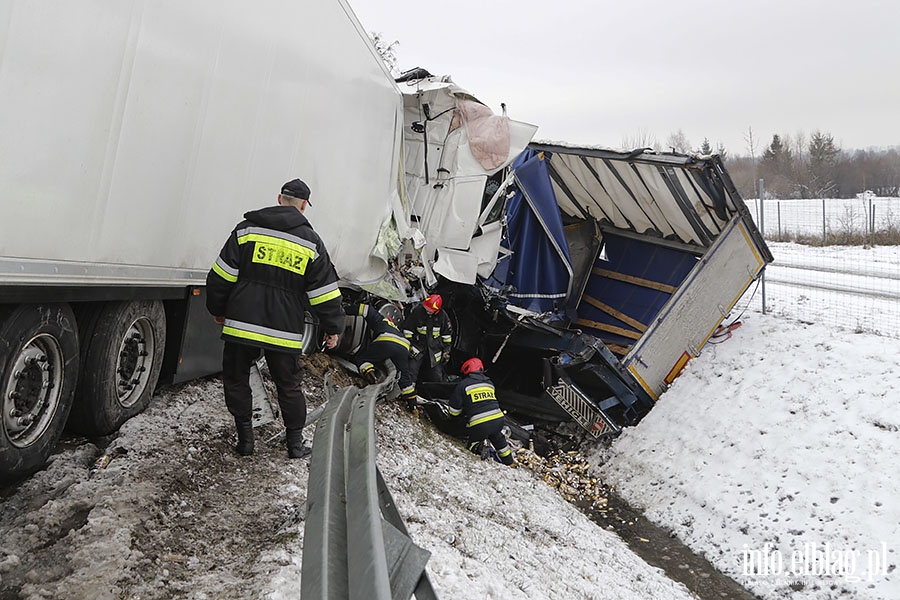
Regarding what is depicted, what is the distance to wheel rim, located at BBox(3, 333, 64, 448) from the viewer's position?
2.68m

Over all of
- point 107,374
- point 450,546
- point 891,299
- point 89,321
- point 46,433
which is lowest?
point 450,546

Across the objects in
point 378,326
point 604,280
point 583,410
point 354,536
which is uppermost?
point 604,280

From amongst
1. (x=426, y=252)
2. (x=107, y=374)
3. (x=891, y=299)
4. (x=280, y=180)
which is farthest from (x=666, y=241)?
(x=107, y=374)

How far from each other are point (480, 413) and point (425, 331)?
4.20ft

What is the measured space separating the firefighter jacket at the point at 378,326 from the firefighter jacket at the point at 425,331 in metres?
0.63

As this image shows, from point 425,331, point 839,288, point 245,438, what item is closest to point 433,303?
point 425,331

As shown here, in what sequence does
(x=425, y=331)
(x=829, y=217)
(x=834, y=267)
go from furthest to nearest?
(x=829, y=217)
(x=834, y=267)
(x=425, y=331)

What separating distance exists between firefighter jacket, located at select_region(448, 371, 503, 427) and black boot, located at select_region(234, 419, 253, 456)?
2.74 metres

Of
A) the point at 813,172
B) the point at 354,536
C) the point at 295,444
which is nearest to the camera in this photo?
the point at 354,536

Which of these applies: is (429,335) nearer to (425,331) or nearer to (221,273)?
(425,331)

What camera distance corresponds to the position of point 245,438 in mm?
3779

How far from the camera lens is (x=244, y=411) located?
371 cm

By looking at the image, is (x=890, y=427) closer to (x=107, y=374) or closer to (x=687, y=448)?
(x=687, y=448)

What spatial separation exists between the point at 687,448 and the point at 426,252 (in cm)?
328
